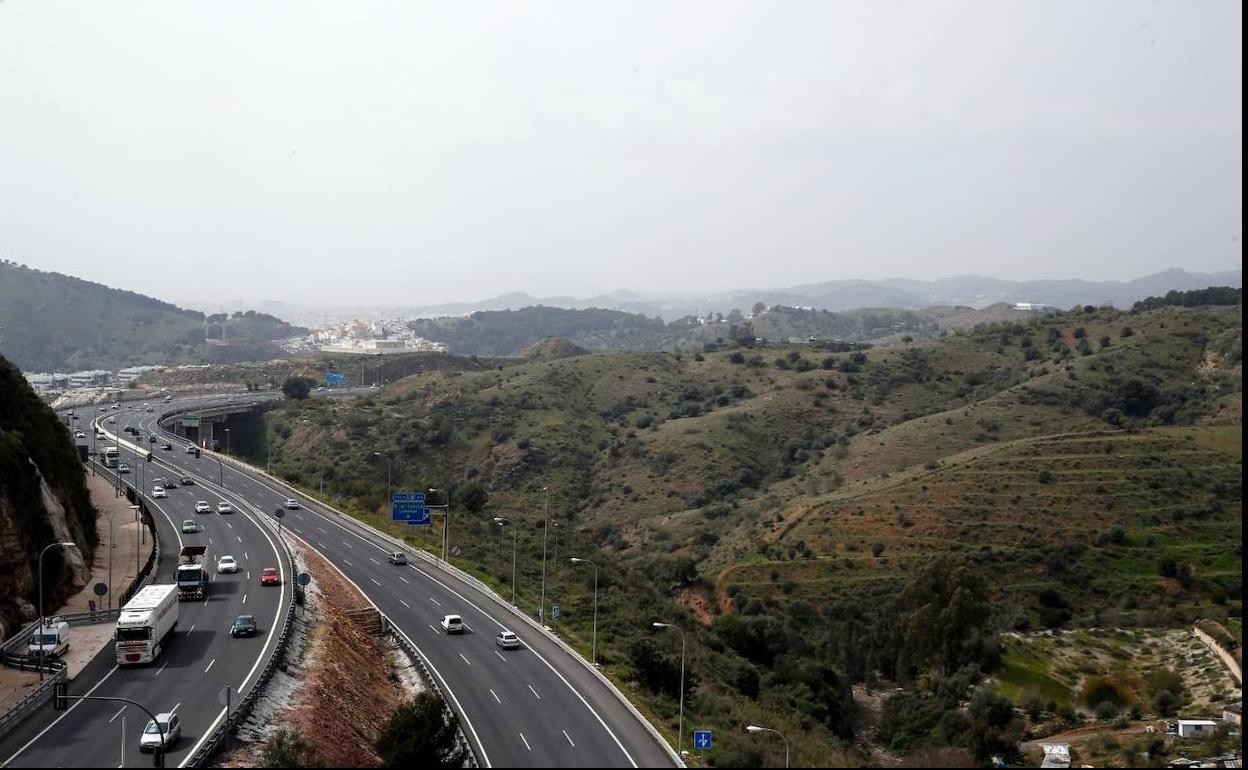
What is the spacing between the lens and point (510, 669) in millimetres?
37688

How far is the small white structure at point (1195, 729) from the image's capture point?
123ft

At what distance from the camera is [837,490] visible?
78.0 metres

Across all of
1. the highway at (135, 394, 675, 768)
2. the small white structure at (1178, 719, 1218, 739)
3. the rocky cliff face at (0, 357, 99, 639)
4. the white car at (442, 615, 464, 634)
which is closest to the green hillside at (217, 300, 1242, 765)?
the highway at (135, 394, 675, 768)

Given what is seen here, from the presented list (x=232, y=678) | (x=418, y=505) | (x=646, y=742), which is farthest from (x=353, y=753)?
(x=418, y=505)

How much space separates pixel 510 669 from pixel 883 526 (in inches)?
1412

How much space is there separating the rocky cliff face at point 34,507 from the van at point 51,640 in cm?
156

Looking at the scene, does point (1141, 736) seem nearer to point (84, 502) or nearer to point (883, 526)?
point (883, 526)

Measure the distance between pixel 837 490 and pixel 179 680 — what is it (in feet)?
181

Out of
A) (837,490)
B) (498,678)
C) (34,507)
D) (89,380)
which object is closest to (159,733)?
(498,678)

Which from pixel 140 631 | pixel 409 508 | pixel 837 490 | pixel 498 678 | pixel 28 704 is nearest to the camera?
pixel 28 704

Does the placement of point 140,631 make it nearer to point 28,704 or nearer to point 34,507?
point 28,704

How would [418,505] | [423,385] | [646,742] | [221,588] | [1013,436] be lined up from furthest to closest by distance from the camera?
1. [423,385]
2. [1013,436]
3. [418,505]
4. [221,588]
5. [646,742]

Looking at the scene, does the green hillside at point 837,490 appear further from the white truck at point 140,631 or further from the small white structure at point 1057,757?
the white truck at point 140,631

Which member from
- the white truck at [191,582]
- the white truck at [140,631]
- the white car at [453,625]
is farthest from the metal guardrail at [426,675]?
the white truck at [140,631]
